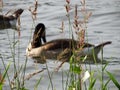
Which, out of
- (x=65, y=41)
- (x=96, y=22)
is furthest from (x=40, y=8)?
(x=65, y=41)

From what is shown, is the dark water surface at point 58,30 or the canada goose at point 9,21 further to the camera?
the canada goose at point 9,21

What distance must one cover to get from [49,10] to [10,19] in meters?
1.74

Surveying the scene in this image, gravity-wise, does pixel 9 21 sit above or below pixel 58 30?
below

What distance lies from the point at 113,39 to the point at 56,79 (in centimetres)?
393

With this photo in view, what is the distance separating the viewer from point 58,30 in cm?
1452

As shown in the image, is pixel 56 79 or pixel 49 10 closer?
pixel 56 79

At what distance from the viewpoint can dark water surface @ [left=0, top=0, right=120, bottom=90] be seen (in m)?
10.0

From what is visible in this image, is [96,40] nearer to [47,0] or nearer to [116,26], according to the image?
[116,26]

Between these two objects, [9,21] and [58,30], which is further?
[9,21]

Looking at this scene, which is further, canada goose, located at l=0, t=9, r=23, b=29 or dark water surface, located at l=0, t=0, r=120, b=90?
canada goose, located at l=0, t=9, r=23, b=29

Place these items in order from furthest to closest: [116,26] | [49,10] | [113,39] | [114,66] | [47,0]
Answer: [47,0]
[49,10]
[116,26]
[113,39]
[114,66]

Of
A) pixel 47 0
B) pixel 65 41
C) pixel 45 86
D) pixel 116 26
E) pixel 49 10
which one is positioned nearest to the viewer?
pixel 45 86

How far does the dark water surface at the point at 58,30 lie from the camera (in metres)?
10.0

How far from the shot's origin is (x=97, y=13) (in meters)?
17.3
